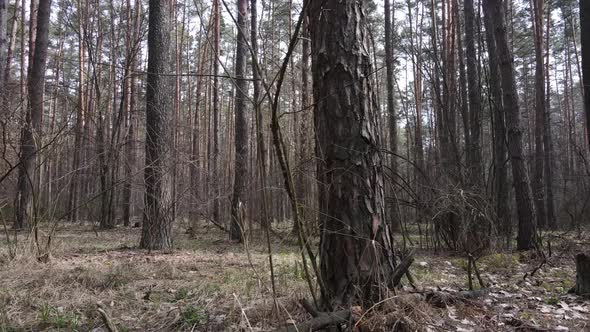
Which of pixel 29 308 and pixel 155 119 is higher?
pixel 155 119

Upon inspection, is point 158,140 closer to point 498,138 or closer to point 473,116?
point 473,116

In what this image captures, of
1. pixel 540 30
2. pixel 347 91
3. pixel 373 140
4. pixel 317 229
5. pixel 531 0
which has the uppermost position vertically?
pixel 531 0

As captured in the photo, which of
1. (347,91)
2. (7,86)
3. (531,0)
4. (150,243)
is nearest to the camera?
(347,91)

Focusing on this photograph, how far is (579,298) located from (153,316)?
334 centimetres

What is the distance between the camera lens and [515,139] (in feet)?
21.5

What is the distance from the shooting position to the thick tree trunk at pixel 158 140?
6.30 m

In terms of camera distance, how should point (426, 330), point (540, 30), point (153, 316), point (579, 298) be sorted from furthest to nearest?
1. point (540, 30)
2. point (579, 298)
3. point (153, 316)
4. point (426, 330)

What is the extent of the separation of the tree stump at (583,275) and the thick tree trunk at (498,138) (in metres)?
3.82

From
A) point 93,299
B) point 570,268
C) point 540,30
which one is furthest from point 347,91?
point 540,30

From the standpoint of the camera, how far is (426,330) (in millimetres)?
2342

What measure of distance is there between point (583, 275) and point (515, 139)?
11.6ft

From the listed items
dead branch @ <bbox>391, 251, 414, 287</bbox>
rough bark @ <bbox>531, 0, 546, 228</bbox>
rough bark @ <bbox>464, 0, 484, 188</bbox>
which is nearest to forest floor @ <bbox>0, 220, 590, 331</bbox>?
dead branch @ <bbox>391, 251, 414, 287</bbox>

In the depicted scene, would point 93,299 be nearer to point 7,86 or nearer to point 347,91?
point 347,91

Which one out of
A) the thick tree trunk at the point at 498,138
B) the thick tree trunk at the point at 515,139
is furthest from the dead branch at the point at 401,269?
the thick tree trunk at the point at 498,138
